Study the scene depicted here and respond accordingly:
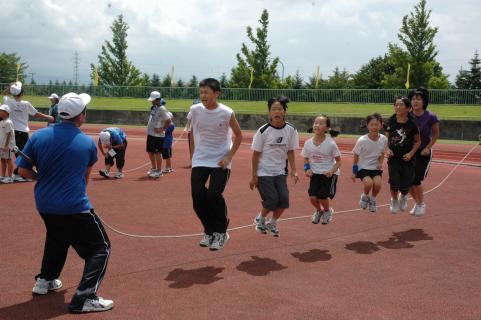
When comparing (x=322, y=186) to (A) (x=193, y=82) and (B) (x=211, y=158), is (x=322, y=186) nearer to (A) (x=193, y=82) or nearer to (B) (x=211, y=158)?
(B) (x=211, y=158)

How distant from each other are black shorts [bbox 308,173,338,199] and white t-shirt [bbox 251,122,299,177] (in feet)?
2.88

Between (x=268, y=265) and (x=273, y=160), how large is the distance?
1.51 meters

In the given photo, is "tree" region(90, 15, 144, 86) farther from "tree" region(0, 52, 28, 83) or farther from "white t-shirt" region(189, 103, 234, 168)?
"white t-shirt" region(189, 103, 234, 168)

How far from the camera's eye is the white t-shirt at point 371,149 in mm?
8500

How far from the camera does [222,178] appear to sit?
21.4 ft

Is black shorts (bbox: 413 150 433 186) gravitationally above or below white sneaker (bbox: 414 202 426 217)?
above

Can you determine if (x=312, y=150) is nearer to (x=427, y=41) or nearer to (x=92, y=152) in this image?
(x=92, y=152)

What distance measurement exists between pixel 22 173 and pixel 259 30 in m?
47.1

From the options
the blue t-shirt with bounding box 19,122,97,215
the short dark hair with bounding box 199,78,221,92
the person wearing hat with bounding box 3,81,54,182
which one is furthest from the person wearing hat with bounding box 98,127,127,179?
the blue t-shirt with bounding box 19,122,97,215

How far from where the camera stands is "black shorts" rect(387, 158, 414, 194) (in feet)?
28.4

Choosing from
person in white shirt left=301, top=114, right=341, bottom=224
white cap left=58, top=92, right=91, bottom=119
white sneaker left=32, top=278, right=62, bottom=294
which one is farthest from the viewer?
person in white shirt left=301, top=114, right=341, bottom=224

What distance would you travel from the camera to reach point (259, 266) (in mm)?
6121

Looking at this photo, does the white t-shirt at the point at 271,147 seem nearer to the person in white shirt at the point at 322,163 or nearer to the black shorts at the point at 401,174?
the person in white shirt at the point at 322,163

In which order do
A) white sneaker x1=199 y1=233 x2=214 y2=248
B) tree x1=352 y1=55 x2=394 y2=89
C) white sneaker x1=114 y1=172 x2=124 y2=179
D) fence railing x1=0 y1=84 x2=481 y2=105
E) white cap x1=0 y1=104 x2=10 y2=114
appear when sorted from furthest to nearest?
tree x1=352 y1=55 x2=394 y2=89 → fence railing x1=0 y1=84 x2=481 y2=105 → white sneaker x1=114 y1=172 x2=124 y2=179 → white cap x1=0 y1=104 x2=10 y2=114 → white sneaker x1=199 y1=233 x2=214 y2=248
